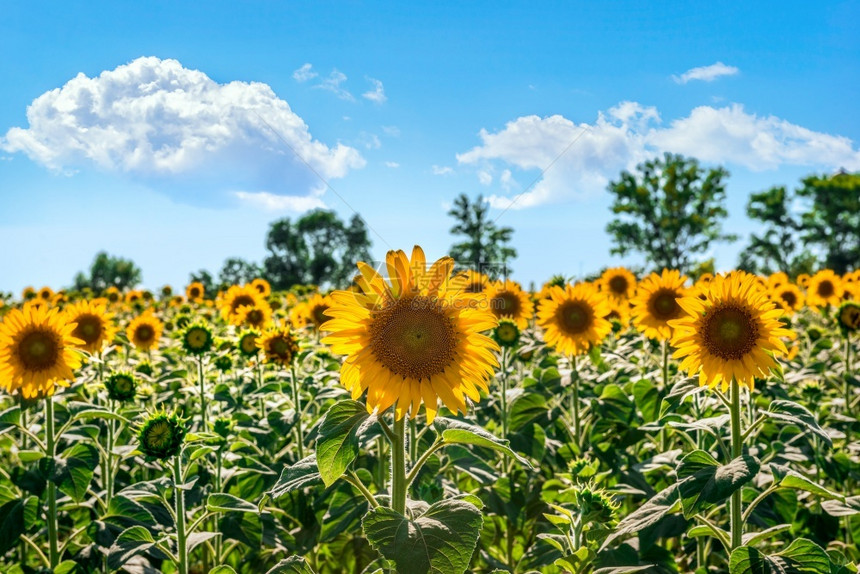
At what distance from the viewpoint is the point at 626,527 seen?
106 inches

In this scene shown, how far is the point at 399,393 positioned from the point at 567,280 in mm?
3547

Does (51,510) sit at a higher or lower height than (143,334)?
lower

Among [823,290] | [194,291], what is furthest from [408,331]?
[194,291]

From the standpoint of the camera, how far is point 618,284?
732 centimetres

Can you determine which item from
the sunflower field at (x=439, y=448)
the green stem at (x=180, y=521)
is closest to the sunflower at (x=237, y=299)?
the sunflower field at (x=439, y=448)

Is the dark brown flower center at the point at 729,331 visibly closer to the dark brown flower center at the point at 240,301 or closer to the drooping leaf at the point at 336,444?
the drooping leaf at the point at 336,444

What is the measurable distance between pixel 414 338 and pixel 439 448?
42 centimetres

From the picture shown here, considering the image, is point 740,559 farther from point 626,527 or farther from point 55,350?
point 55,350

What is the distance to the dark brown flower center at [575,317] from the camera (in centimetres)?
532

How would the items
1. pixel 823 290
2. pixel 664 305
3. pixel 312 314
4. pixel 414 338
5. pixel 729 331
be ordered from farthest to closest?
pixel 823 290, pixel 312 314, pixel 664 305, pixel 729 331, pixel 414 338

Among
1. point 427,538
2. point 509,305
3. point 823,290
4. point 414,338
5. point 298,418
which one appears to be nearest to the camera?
point 427,538

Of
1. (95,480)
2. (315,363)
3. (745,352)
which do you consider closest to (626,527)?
Answer: (745,352)

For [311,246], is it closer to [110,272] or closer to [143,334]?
[110,272]

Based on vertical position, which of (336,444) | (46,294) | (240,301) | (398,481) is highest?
(46,294)
